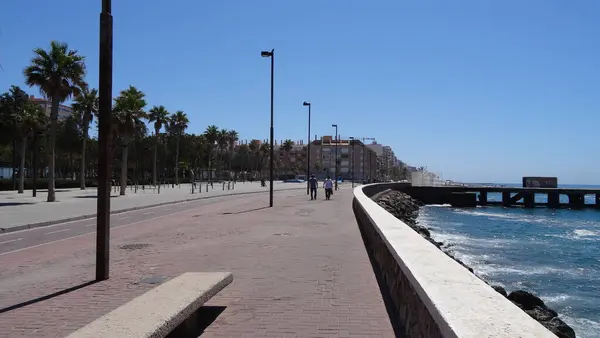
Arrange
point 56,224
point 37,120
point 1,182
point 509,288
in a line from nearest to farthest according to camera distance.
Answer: point 509,288 → point 56,224 → point 37,120 → point 1,182

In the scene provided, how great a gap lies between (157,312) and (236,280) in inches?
147

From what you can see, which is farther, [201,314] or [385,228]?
[385,228]

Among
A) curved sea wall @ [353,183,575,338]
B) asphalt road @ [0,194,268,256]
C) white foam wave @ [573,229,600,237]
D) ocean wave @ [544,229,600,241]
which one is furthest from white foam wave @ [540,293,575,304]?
white foam wave @ [573,229,600,237]

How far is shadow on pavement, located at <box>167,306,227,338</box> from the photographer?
222 inches

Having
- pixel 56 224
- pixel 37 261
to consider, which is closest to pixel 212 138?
pixel 56 224

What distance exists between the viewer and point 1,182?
5166 cm

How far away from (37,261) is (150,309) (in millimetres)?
6928

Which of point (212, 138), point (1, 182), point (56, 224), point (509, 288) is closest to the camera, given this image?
point (509, 288)

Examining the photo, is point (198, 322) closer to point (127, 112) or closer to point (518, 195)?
point (127, 112)

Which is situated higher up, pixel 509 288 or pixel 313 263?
pixel 313 263

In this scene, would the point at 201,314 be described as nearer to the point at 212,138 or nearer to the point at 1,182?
the point at 1,182

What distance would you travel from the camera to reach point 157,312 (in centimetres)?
476

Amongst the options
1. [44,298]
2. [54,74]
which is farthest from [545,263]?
[54,74]

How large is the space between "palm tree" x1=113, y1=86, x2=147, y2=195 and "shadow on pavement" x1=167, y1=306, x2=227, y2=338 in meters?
37.2
